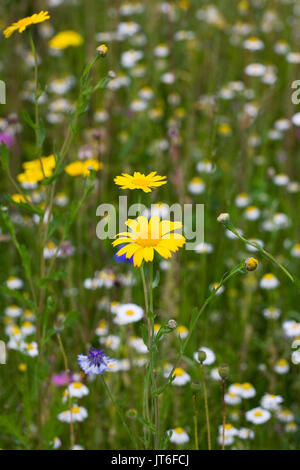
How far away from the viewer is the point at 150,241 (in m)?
1.01

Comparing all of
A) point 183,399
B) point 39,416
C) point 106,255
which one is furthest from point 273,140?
point 39,416

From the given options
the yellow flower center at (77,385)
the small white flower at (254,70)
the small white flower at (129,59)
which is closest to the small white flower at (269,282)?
the yellow flower center at (77,385)

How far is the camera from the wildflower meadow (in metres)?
1.25


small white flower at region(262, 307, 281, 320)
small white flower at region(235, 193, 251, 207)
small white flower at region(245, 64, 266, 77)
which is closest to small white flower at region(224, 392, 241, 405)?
small white flower at region(262, 307, 281, 320)

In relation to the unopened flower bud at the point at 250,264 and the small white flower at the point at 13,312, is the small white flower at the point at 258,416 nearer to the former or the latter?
the unopened flower bud at the point at 250,264

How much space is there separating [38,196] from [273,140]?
1116mm

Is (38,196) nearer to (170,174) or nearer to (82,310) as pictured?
(170,174)

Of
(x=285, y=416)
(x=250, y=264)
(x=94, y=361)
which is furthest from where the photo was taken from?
(x=285, y=416)

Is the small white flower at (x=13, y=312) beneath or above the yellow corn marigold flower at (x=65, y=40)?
beneath

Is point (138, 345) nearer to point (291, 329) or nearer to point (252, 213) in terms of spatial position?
point (291, 329)

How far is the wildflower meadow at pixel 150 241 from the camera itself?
1251 millimetres

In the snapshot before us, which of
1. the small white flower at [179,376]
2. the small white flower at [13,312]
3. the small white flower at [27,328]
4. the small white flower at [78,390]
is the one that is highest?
the small white flower at [13,312]

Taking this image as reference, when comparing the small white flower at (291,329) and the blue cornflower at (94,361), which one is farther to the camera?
the small white flower at (291,329)

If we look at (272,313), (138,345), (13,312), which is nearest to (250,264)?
(138,345)
